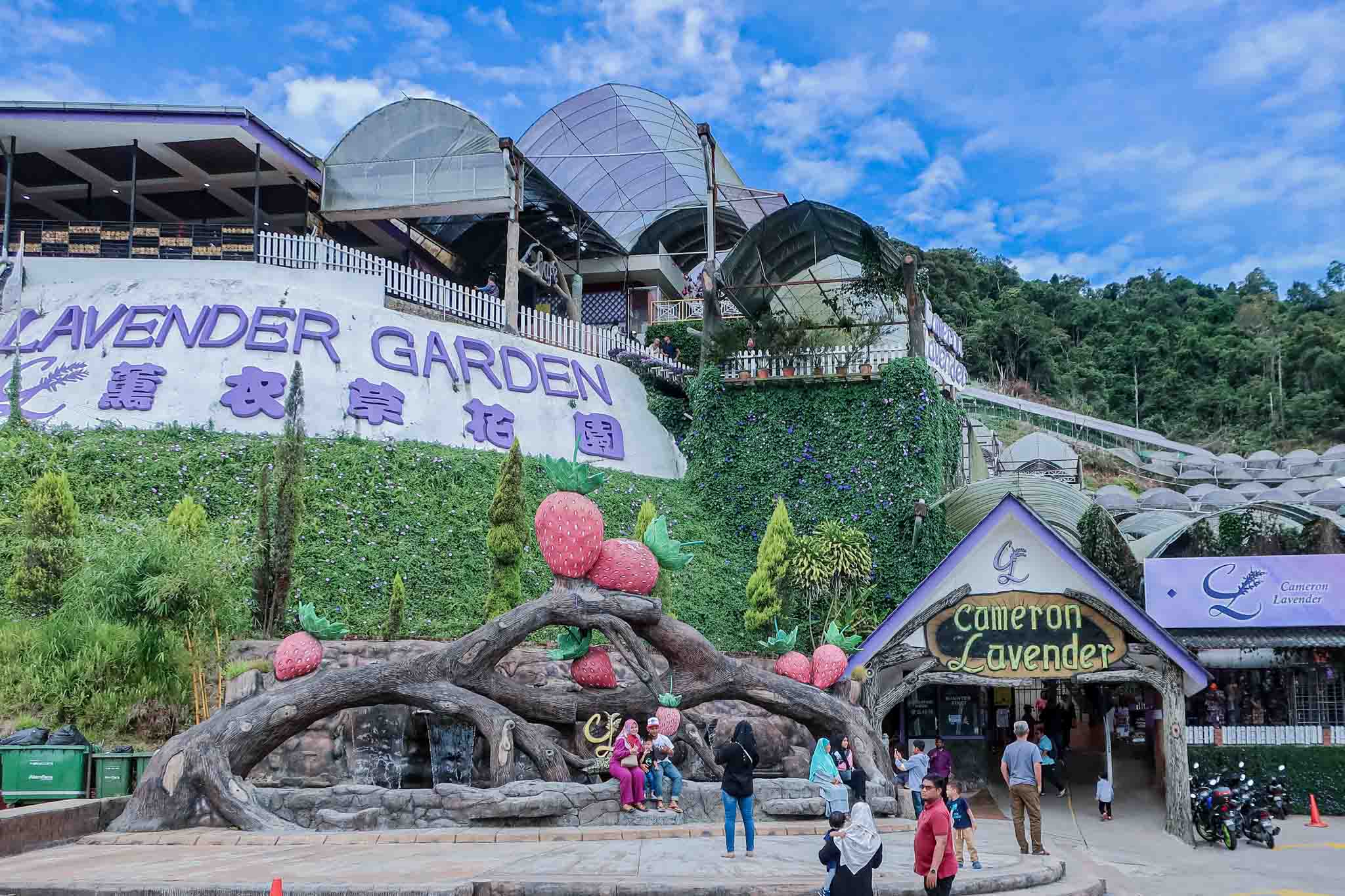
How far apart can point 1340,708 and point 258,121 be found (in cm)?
2288

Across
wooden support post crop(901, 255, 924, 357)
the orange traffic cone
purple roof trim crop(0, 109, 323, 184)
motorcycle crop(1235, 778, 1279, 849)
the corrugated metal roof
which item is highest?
purple roof trim crop(0, 109, 323, 184)

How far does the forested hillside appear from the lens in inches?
2053

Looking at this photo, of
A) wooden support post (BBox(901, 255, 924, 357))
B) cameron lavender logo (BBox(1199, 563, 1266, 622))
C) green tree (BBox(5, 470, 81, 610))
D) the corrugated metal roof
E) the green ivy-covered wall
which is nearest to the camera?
green tree (BBox(5, 470, 81, 610))

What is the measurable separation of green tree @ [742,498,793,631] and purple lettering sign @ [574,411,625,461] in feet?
13.3

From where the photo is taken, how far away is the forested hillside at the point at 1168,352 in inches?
2053

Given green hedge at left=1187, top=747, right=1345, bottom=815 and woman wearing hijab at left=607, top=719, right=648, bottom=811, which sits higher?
woman wearing hijab at left=607, top=719, right=648, bottom=811

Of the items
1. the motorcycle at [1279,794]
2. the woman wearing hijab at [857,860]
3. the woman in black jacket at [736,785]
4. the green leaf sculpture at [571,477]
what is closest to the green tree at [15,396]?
the green leaf sculpture at [571,477]

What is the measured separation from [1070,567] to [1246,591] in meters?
3.85

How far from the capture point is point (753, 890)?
8.24 m

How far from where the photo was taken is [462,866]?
8875mm

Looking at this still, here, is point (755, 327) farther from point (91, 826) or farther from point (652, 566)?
point (91, 826)

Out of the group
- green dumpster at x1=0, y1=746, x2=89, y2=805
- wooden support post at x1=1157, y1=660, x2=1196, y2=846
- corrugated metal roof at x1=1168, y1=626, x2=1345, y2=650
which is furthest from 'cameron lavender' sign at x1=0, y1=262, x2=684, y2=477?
wooden support post at x1=1157, y1=660, x2=1196, y2=846

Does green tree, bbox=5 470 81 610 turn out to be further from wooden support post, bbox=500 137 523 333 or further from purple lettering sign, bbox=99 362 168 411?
wooden support post, bbox=500 137 523 333

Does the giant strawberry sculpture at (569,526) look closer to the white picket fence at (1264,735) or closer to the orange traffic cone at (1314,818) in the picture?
the white picket fence at (1264,735)
